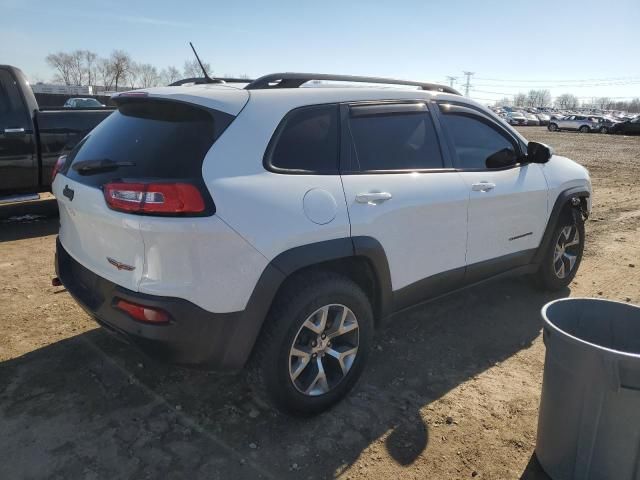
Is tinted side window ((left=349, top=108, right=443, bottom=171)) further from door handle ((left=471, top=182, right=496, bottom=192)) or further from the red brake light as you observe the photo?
the red brake light

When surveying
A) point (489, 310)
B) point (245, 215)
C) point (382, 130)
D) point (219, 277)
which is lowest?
point (489, 310)

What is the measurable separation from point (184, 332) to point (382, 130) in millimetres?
1697

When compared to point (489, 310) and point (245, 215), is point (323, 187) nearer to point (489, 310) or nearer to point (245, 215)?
point (245, 215)

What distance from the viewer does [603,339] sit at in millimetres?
2580

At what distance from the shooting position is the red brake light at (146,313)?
235cm

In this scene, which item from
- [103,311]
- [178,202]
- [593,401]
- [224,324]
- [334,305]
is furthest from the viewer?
[334,305]

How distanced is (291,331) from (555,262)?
3.04 m

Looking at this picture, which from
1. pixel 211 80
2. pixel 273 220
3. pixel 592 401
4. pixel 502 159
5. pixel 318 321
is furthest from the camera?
pixel 502 159

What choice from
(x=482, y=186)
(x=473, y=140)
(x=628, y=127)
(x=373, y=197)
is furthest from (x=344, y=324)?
(x=628, y=127)

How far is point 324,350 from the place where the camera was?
2.85m

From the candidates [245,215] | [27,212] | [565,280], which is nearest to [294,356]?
[245,215]

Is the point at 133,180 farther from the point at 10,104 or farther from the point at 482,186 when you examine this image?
the point at 10,104

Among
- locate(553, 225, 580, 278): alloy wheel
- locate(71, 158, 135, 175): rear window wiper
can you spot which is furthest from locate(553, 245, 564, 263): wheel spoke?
locate(71, 158, 135, 175): rear window wiper

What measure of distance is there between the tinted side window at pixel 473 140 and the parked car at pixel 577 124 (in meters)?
40.9
